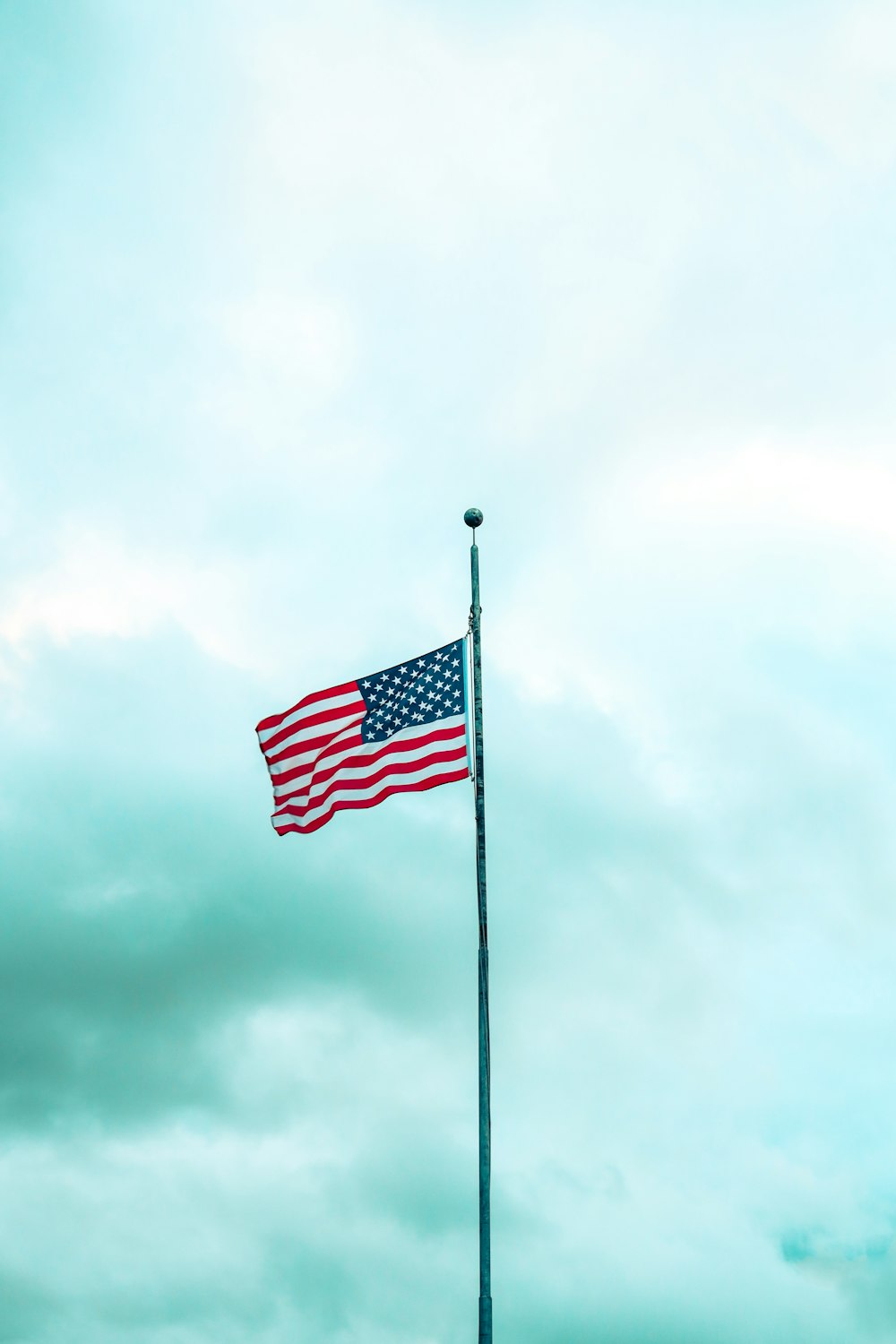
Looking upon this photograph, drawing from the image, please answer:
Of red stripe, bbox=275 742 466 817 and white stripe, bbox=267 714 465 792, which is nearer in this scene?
red stripe, bbox=275 742 466 817

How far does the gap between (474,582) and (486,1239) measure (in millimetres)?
14811

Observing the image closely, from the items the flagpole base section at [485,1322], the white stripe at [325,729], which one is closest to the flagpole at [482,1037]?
the flagpole base section at [485,1322]

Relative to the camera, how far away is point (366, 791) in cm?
3450

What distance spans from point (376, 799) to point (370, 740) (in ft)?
4.52

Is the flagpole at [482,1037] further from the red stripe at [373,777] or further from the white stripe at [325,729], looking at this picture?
the white stripe at [325,729]

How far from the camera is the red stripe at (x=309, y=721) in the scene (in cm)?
3494

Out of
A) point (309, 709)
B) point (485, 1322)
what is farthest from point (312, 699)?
point (485, 1322)

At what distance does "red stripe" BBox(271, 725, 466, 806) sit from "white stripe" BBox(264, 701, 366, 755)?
341 millimetres

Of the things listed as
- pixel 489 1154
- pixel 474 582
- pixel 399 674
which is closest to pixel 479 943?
pixel 489 1154

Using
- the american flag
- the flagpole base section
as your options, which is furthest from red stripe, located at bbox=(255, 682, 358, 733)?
the flagpole base section

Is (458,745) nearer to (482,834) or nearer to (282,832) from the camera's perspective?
(482,834)

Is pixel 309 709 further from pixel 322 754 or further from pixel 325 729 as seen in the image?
pixel 322 754

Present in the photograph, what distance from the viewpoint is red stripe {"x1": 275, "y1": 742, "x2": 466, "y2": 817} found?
34031mm

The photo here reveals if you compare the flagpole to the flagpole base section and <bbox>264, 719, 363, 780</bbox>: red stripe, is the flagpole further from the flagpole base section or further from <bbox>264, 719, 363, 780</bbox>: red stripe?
<bbox>264, 719, 363, 780</bbox>: red stripe
